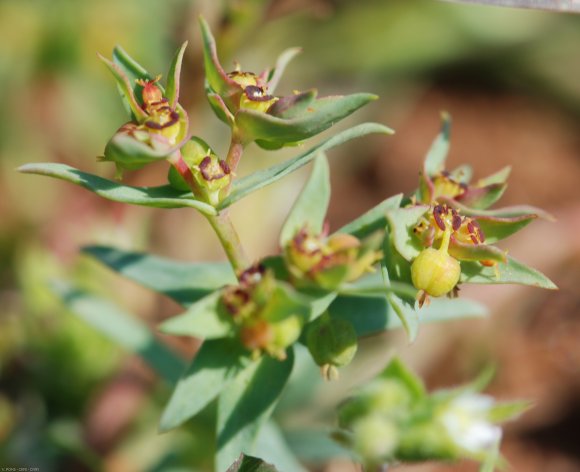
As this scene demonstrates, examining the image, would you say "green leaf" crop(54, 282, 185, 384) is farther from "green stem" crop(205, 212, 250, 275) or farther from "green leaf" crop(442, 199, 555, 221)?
"green leaf" crop(442, 199, 555, 221)

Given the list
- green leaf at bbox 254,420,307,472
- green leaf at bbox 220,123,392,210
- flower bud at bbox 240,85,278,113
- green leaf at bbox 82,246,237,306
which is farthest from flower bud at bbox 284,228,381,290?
green leaf at bbox 254,420,307,472

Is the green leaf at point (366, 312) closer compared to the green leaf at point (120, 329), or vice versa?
the green leaf at point (366, 312)

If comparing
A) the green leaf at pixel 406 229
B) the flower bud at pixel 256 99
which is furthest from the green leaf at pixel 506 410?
the flower bud at pixel 256 99

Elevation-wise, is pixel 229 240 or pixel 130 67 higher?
pixel 130 67

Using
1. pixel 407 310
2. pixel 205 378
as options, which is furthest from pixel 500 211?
pixel 205 378

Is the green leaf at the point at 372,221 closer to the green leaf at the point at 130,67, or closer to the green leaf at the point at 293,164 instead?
the green leaf at the point at 293,164

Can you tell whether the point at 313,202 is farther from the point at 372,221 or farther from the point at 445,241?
the point at 445,241

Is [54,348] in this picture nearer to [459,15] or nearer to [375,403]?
[375,403]
